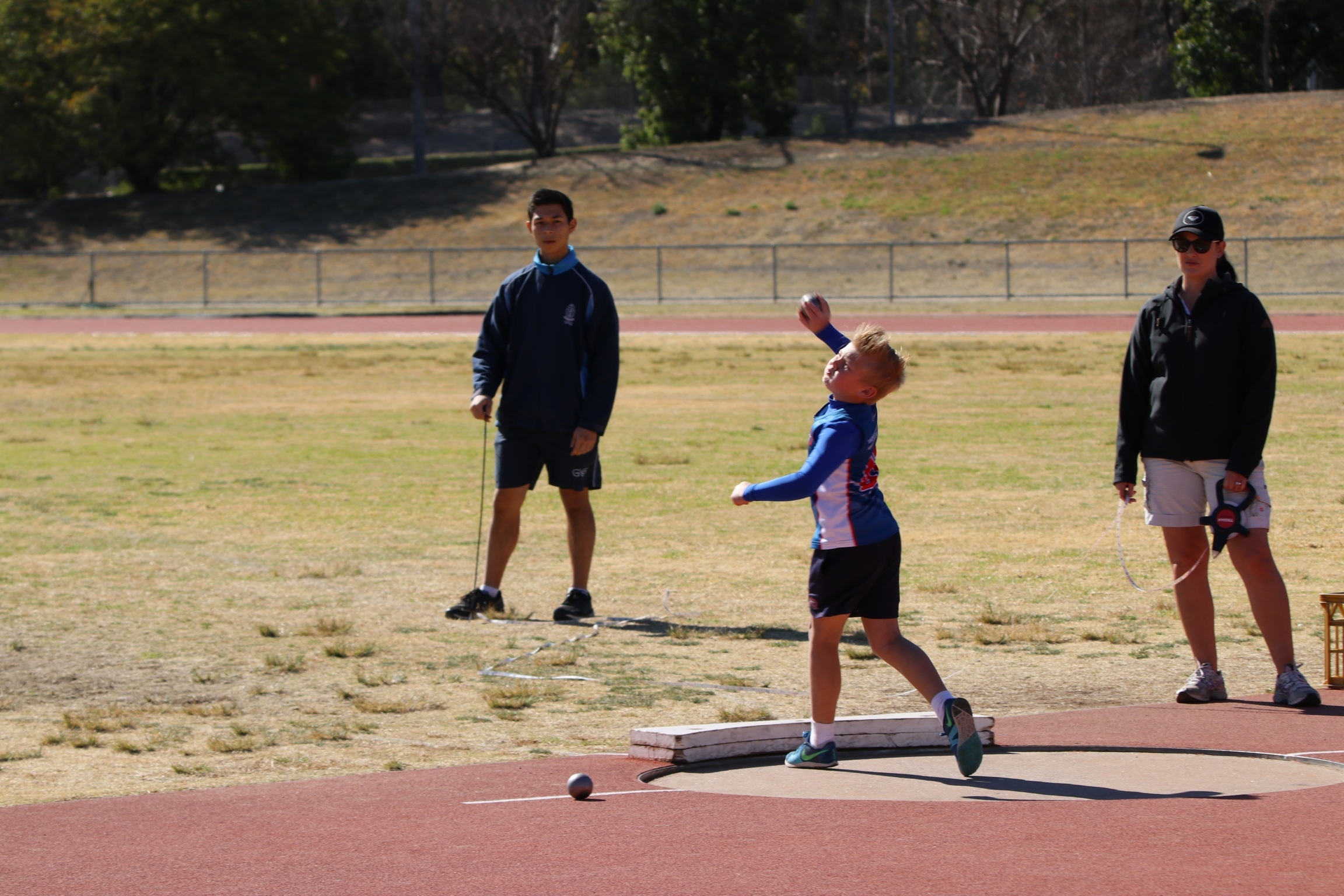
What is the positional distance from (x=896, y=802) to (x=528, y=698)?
2231 mm

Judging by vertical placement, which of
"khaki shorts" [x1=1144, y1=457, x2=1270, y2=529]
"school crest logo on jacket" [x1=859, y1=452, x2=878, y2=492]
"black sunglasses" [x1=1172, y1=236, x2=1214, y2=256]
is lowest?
"khaki shorts" [x1=1144, y1=457, x2=1270, y2=529]

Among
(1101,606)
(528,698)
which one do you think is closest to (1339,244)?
(1101,606)

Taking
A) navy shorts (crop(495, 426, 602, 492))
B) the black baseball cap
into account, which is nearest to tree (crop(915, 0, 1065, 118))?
navy shorts (crop(495, 426, 602, 492))

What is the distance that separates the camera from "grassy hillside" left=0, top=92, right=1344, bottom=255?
50344 millimetres

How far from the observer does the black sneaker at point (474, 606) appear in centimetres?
898

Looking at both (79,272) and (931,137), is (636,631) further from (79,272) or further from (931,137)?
(931,137)

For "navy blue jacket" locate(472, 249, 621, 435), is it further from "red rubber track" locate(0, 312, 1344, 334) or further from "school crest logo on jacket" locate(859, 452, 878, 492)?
"red rubber track" locate(0, 312, 1344, 334)

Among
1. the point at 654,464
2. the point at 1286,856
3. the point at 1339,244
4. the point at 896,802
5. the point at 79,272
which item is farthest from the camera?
the point at 79,272

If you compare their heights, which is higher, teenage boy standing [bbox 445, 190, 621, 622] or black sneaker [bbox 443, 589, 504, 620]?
teenage boy standing [bbox 445, 190, 621, 622]

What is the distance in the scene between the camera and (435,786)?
18.9 ft

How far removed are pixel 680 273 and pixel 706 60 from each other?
20.0 meters

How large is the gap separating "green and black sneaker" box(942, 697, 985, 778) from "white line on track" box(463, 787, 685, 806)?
0.95 m

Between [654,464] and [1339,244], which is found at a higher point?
[1339,244]

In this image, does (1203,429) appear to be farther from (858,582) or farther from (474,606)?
(474,606)
